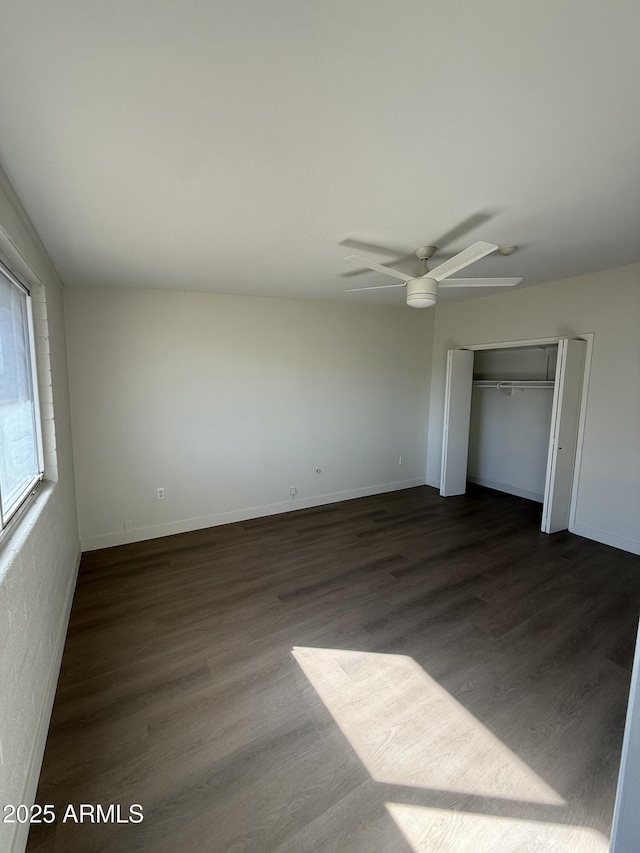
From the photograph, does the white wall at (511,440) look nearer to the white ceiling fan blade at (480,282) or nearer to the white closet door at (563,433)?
the white closet door at (563,433)

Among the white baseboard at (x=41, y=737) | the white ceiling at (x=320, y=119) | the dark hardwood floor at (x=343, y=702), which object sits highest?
the white ceiling at (x=320, y=119)

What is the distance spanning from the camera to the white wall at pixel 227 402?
134 inches

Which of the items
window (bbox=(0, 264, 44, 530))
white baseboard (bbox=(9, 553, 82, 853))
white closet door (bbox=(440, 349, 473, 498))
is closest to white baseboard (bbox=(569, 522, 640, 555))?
white closet door (bbox=(440, 349, 473, 498))

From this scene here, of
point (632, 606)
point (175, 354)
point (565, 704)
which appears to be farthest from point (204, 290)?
point (632, 606)

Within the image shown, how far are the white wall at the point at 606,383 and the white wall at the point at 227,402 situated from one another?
1.68m

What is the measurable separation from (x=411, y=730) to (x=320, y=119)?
2628 mm

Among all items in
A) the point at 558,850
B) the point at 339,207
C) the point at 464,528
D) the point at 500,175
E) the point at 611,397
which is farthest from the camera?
the point at 464,528

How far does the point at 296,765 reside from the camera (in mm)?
1500

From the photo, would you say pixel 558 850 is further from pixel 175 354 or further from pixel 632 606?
pixel 175 354

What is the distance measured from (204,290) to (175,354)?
28.7 inches

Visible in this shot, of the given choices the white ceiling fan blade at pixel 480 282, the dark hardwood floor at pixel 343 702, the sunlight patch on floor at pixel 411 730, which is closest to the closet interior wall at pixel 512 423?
the dark hardwood floor at pixel 343 702

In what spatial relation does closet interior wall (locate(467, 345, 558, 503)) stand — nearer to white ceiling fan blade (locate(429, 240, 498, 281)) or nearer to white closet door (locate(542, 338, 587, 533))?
white closet door (locate(542, 338, 587, 533))

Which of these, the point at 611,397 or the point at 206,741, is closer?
the point at 206,741

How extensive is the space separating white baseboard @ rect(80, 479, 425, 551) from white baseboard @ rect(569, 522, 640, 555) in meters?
2.17
